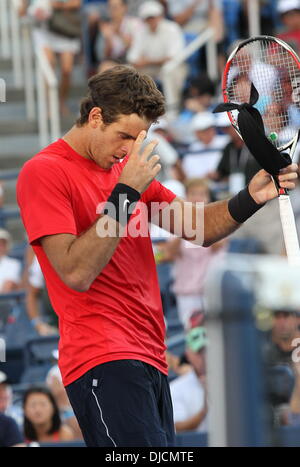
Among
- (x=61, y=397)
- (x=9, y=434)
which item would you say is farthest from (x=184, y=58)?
(x=9, y=434)

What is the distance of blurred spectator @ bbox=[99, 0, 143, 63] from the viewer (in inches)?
437

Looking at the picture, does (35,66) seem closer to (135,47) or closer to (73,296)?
(135,47)

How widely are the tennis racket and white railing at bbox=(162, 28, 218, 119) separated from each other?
563 cm

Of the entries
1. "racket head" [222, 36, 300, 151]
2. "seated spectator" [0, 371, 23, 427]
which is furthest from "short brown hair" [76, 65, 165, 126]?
"seated spectator" [0, 371, 23, 427]

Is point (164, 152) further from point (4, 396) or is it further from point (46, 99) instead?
point (4, 396)

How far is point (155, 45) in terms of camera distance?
35.0ft

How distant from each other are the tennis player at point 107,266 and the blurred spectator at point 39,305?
4015 millimetres

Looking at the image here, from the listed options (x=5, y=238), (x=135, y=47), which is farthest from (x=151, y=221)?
(x=135, y=47)

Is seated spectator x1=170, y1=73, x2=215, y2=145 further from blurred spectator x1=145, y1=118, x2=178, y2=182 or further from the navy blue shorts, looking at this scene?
the navy blue shorts

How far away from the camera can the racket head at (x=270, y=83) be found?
3971 millimetres

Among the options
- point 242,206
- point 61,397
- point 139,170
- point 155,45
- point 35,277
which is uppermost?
point 155,45

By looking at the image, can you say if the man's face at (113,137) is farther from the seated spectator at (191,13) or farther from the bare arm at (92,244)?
the seated spectator at (191,13)

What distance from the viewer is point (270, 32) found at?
11.3 m

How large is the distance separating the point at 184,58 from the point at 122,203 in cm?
732
